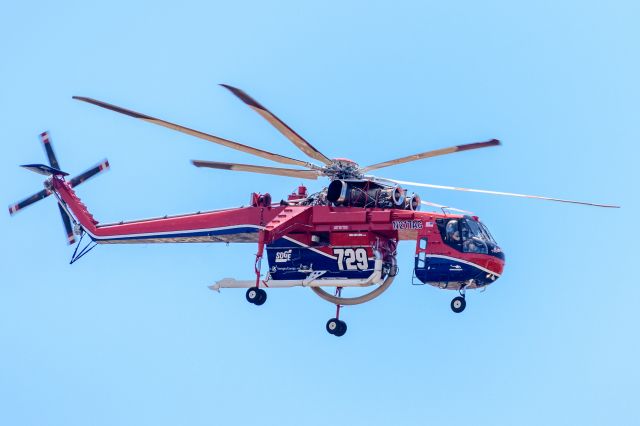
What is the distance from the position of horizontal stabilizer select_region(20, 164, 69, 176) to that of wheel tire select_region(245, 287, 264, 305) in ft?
31.6

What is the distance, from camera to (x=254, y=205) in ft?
110

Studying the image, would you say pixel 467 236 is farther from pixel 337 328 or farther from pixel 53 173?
pixel 53 173

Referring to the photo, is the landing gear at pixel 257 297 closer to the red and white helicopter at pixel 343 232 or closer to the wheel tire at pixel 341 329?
the red and white helicopter at pixel 343 232

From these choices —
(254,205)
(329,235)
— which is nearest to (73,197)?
(254,205)

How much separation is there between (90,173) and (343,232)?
10402mm

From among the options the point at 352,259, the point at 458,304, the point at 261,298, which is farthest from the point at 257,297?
the point at 458,304

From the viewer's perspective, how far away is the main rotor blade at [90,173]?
3750cm

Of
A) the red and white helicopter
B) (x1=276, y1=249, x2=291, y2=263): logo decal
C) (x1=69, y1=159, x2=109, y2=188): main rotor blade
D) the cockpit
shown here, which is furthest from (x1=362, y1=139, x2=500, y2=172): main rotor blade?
(x1=69, y1=159, x2=109, y2=188): main rotor blade

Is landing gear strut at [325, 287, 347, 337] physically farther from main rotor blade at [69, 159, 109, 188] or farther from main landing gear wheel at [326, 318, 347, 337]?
main rotor blade at [69, 159, 109, 188]

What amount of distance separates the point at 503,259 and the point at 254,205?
25.8 feet

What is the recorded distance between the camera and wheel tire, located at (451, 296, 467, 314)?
1217 inches

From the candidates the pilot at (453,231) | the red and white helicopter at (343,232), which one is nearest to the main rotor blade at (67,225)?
the red and white helicopter at (343,232)

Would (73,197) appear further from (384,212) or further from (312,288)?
(384,212)

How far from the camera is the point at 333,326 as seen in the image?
33.1 meters
